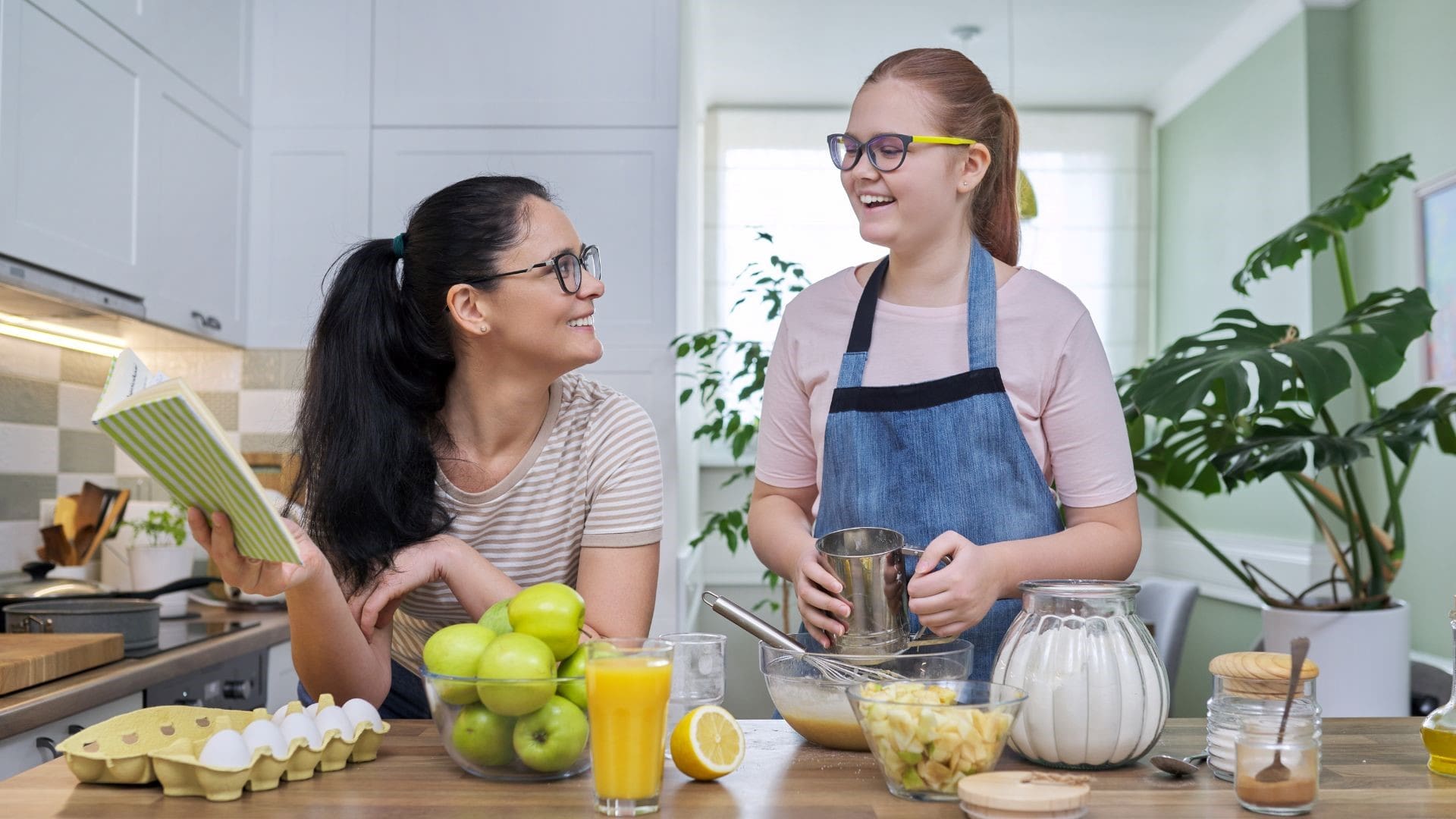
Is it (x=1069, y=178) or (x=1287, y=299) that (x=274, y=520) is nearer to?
(x=1287, y=299)

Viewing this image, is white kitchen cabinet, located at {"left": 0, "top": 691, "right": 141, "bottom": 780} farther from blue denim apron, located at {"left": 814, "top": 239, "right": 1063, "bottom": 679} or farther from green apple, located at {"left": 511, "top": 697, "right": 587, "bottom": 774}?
blue denim apron, located at {"left": 814, "top": 239, "right": 1063, "bottom": 679}

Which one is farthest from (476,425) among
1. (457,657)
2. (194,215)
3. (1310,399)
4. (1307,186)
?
(1307,186)

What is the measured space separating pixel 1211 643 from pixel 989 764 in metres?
4.40

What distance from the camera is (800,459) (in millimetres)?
1630

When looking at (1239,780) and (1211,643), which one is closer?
(1239,780)

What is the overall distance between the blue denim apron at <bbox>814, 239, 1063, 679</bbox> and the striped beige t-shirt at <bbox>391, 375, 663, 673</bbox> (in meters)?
0.25

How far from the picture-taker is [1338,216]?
2.78 meters

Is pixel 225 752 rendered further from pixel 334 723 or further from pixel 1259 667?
pixel 1259 667

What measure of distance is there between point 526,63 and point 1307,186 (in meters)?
2.79

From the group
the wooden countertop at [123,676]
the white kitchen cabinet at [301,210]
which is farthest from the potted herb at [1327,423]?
the white kitchen cabinet at [301,210]

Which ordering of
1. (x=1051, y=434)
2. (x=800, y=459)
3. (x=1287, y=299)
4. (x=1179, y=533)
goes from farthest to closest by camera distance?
(x=1179, y=533) < (x=1287, y=299) < (x=800, y=459) < (x=1051, y=434)

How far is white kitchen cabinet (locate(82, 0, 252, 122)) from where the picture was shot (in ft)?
8.95

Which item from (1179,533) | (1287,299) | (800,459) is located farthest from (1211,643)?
(800,459)

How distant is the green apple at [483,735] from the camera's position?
99cm
